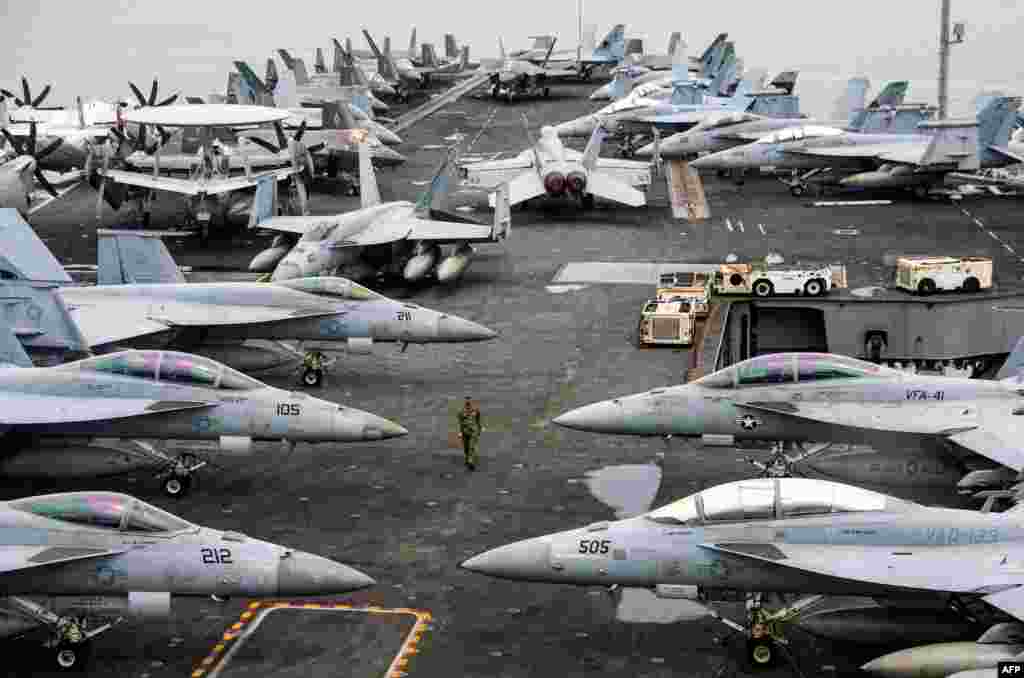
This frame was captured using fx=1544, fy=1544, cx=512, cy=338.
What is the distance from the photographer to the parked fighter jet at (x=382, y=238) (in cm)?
4831

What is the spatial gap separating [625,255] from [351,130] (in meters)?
19.3

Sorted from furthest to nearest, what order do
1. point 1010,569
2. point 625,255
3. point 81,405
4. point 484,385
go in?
point 625,255 → point 484,385 → point 81,405 → point 1010,569

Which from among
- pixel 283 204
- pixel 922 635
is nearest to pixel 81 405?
pixel 922 635

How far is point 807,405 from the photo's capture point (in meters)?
29.1

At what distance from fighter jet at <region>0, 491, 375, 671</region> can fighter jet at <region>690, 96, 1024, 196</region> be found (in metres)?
45.4

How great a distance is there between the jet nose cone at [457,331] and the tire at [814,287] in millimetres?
11680

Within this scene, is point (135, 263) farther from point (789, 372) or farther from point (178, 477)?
point (789, 372)

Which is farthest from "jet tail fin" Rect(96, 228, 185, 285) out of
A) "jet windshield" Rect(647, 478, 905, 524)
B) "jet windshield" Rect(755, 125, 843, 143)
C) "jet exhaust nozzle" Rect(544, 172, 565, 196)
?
"jet windshield" Rect(755, 125, 843, 143)

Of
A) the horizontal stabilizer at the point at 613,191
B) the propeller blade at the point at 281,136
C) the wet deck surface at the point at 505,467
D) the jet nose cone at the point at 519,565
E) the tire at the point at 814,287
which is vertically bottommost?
the wet deck surface at the point at 505,467

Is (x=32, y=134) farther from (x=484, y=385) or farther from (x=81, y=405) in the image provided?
(x=81, y=405)

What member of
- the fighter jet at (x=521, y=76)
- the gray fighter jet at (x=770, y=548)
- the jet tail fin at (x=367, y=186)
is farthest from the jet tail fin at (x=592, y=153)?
the gray fighter jet at (x=770, y=548)

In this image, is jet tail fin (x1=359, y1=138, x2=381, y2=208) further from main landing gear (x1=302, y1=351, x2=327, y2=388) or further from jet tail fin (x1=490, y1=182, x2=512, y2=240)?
main landing gear (x1=302, y1=351, x2=327, y2=388)

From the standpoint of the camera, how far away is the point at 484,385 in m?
39.0

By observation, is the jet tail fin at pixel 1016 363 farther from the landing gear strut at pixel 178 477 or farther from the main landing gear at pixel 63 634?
the main landing gear at pixel 63 634
